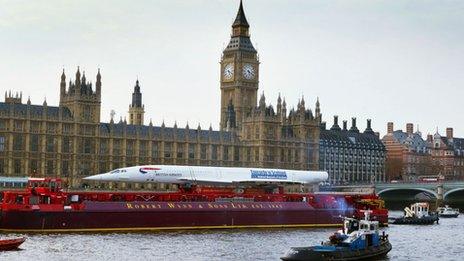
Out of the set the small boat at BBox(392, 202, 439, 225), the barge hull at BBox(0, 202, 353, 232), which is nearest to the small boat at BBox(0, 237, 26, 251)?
the barge hull at BBox(0, 202, 353, 232)

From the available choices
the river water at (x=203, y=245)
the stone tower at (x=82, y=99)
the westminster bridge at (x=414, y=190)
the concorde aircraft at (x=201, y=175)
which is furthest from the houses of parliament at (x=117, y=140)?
the river water at (x=203, y=245)

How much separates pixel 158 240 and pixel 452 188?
9117cm

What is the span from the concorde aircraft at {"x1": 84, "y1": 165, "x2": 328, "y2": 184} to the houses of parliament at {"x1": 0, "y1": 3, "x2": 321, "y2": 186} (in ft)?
74.7

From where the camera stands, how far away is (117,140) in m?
158

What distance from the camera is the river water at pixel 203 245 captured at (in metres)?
69.9

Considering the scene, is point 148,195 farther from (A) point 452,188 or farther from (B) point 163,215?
(A) point 452,188

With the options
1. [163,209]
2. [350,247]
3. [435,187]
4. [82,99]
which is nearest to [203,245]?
[163,209]

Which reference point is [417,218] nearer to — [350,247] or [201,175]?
[201,175]

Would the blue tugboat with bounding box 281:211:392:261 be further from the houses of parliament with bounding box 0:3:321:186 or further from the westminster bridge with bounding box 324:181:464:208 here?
the westminster bridge with bounding box 324:181:464:208

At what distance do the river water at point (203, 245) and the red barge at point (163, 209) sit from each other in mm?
2186

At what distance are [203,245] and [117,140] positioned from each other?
81.3m

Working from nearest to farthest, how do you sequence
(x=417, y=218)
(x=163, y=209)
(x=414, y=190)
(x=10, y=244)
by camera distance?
(x=10, y=244), (x=163, y=209), (x=417, y=218), (x=414, y=190)

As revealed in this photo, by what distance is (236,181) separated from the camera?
126688mm

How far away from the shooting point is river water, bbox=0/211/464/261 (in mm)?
69875
